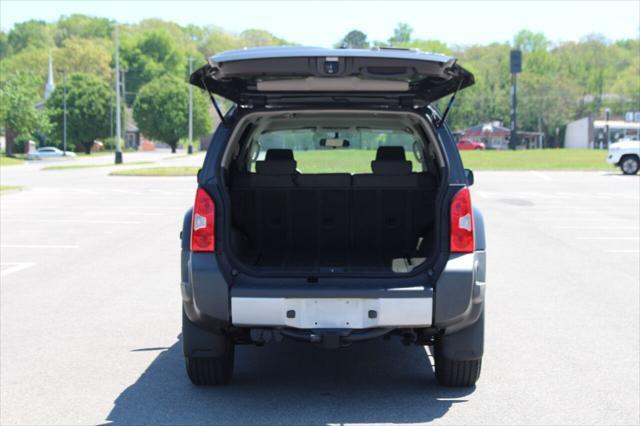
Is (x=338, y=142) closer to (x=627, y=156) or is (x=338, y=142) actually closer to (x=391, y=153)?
(x=391, y=153)

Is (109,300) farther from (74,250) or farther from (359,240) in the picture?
(74,250)

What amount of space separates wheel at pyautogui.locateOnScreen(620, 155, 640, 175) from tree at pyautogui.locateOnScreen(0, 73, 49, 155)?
60.0 metres

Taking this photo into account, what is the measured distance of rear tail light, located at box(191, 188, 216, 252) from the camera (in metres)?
5.24

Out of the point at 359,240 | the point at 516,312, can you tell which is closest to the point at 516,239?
the point at 516,312

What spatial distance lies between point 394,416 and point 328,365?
4.19 ft

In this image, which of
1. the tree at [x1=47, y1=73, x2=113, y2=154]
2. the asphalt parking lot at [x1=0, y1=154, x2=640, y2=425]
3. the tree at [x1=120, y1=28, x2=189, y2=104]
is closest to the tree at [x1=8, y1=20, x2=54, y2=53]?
the tree at [x1=120, y1=28, x2=189, y2=104]

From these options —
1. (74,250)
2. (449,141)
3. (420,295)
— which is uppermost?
(449,141)

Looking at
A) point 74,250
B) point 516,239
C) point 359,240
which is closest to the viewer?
point 359,240

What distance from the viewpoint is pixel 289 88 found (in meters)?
5.38

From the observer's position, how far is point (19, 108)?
84312mm

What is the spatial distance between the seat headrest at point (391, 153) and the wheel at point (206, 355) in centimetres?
192

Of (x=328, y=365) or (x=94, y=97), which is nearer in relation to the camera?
(x=328, y=365)

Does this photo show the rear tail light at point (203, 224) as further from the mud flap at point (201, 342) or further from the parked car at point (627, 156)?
the parked car at point (627, 156)

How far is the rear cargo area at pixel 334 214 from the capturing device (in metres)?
6.20
